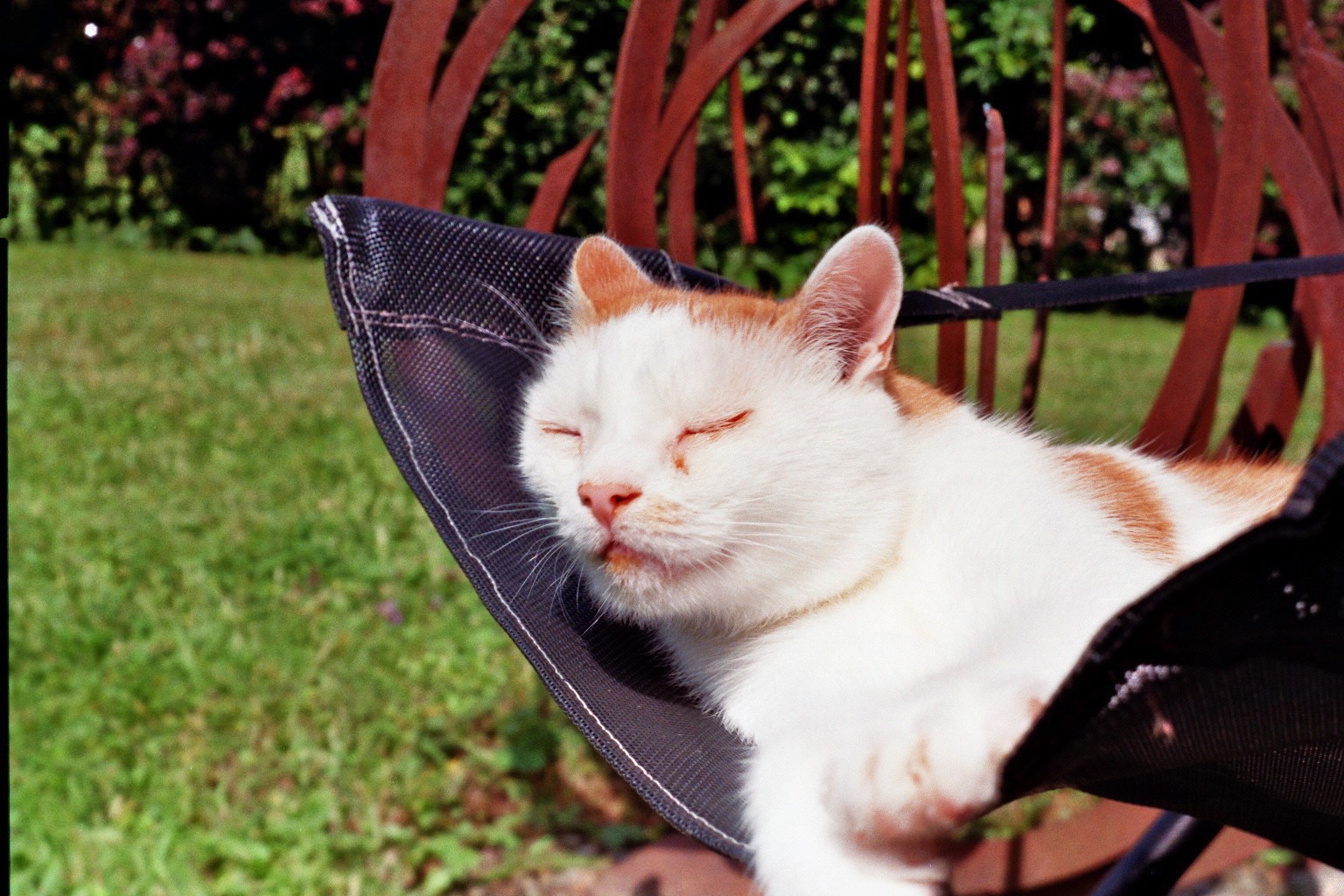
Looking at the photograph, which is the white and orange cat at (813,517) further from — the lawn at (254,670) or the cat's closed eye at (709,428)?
the lawn at (254,670)

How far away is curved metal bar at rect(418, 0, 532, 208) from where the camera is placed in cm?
154

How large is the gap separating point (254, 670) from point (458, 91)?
1.35 metres

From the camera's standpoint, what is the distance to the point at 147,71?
684 centimetres

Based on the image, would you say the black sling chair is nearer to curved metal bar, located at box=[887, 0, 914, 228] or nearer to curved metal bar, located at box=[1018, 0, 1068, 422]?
curved metal bar, located at box=[887, 0, 914, 228]

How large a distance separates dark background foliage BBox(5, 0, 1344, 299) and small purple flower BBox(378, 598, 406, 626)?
78.4 inches

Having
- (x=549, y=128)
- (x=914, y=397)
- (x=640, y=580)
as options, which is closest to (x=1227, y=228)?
(x=914, y=397)

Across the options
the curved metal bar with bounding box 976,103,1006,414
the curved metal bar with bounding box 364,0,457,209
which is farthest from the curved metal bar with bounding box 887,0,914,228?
the curved metal bar with bounding box 364,0,457,209

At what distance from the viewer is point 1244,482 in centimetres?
126

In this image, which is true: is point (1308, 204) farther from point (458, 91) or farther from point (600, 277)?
point (458, 91)

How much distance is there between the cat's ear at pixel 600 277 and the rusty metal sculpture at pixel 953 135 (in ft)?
1.11

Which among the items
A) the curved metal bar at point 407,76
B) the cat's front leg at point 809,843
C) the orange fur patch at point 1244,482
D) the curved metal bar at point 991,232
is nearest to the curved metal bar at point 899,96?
the curved metal bar at point 991,232

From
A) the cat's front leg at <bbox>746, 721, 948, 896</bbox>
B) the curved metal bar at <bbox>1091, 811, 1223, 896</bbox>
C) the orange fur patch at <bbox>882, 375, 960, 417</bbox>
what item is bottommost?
the curved metal bar at <bbox>1091, 811, 1223, 896</bbox>

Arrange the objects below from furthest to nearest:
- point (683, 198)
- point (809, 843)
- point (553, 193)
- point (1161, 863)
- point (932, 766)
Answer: point (683, 198) → point (553, 193) → point (1161, 863) → point (809, 843) → point (932, 766)

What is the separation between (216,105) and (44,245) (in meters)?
1.31
